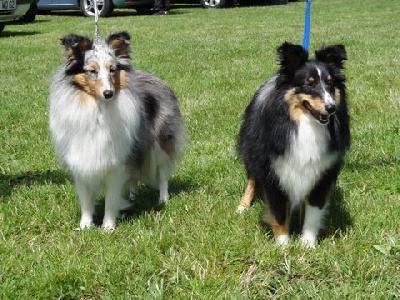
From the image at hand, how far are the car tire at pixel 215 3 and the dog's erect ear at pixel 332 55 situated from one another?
20.2 m

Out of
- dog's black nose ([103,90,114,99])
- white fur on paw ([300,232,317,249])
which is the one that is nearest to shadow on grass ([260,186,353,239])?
white fur on paw ([300,232,317,249])

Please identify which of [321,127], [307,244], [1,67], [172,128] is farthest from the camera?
[1,67]

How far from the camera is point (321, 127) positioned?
364 cm

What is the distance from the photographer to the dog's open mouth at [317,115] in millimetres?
3490

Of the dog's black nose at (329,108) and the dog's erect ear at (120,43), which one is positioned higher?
the dog's erect ear at (120,43)

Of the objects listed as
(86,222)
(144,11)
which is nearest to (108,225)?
(86,222)

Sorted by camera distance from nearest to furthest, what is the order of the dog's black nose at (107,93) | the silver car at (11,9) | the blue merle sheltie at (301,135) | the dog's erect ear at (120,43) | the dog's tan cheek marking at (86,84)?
the blue merle sheltie at (301,135) < the dog's black nose at (107,93) < the dog's tan cheek marking at (86,84) < the dog's erect ear at (120,43) < the silver car at (11,9)

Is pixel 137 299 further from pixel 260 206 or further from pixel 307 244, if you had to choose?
Result: pixel 260 206

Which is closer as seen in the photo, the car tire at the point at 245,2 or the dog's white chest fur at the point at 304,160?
the dog's white chest fur at the point at 304,160

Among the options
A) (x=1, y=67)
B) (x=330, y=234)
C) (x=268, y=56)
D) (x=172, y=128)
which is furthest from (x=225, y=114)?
(x=1, y=67)

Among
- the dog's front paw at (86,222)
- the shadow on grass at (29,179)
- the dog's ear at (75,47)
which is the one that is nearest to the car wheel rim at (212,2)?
the shadow on grass at (29,179)

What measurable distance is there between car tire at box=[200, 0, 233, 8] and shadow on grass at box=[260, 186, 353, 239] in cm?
1954

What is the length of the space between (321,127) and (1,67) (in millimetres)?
8702

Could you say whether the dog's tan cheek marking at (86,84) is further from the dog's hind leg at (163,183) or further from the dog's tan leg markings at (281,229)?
the dog's tan leg markings at (281,229)
